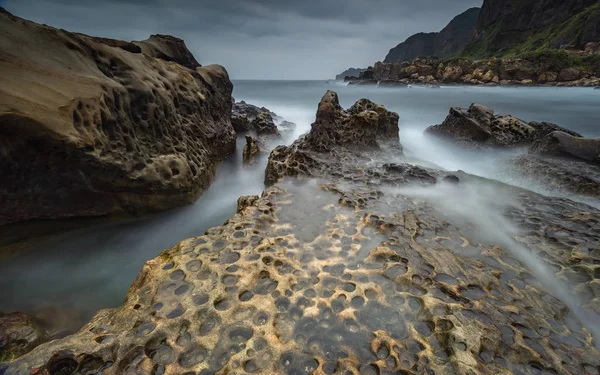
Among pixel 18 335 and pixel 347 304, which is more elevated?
pixel 347 304

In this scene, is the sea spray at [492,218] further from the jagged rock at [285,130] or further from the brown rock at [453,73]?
the brown rock at [453,73]

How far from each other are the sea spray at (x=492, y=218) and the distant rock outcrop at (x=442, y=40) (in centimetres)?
14938

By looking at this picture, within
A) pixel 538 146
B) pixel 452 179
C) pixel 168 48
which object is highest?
pixel 168 48

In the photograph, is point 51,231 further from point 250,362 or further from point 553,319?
point 553,319

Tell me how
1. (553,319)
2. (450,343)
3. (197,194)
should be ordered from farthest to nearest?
(197,194), (553,319), (450,343)

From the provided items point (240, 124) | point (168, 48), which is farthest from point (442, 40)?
point (168, 48)

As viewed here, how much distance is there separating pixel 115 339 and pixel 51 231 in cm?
303

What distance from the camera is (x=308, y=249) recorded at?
304 centimetres

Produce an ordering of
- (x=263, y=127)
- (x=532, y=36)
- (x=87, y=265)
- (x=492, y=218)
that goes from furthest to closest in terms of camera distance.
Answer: (x=532, y=36), (x=263, y=127), (x=492, y=218), (x=87, y=265)

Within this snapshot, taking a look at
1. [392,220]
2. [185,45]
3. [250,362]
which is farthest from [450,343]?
[185,45]

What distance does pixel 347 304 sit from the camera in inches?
92.4

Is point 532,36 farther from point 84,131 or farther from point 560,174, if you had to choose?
point 84,131

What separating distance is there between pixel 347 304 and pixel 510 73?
61096 mm

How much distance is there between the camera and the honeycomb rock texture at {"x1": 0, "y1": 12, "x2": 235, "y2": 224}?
3.24 m
